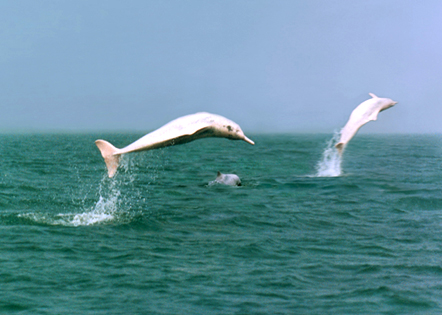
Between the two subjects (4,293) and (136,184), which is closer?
(4,293)

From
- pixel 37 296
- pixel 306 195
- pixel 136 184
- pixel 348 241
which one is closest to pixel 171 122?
pixel 37 296

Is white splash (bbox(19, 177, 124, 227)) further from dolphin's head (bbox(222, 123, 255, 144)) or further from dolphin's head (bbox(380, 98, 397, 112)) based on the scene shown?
dolphin's head (bbox(380, 98, 397, 112))

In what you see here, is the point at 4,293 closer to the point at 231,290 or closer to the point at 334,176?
the point at 231,290

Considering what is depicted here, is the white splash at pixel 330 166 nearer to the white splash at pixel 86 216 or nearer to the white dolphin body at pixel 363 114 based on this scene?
the white dolphin body at pixel 363 114

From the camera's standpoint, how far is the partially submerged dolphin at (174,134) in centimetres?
1099

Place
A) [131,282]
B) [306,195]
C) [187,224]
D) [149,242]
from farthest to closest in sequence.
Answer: [306,195] → [187,224] → [149,242] → [131,282]

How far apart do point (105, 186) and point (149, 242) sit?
47.0 feet

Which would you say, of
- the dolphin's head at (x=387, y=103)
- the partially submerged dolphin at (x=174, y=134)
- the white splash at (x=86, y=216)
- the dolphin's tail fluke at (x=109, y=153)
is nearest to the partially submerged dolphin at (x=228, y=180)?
the white splash at (x=86, y=216)

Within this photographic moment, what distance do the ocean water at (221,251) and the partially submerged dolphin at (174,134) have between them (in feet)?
3.31

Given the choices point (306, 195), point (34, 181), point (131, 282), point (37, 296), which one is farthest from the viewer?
point (34, 181)

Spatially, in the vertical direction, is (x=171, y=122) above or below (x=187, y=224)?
above

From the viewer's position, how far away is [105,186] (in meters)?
26.6

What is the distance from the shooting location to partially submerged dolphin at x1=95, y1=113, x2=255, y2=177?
11.0 m

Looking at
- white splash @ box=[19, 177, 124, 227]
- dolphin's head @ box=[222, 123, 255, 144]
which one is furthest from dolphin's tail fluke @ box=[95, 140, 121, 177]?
white splash @ box=[19, 177, 124, 227]
